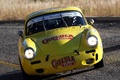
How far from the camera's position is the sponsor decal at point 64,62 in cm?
851

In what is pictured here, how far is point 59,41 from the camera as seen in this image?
29.1 ft

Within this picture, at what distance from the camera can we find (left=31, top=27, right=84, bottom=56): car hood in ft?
28.7

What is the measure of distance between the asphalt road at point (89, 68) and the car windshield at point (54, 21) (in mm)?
1092

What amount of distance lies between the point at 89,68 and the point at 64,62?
1386 mm

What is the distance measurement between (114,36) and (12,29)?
6.59 m

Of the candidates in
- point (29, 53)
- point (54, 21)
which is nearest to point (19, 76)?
point (29, 53)

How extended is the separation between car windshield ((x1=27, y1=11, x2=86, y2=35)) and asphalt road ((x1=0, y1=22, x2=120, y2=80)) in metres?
1.09

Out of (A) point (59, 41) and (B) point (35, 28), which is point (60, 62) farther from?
(B) point (35, 28)

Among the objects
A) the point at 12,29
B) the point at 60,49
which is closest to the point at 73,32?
the point at 60,49

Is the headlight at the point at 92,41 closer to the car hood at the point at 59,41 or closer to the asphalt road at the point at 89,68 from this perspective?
the car hood at the point at 59,41

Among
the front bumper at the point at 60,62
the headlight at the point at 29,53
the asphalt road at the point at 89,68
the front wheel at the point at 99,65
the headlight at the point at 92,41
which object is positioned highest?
the headlight at the point at 92,41

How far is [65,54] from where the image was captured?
862 cm

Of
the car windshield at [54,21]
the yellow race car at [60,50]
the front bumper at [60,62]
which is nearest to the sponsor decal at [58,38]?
the yellow race car at [60,50]

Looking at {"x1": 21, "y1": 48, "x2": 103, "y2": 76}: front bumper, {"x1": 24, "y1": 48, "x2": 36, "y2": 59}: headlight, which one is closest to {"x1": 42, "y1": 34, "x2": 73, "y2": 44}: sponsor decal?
{"x1": 24, "y1": 48, "x2": 36, "y2": 59}: headlight
